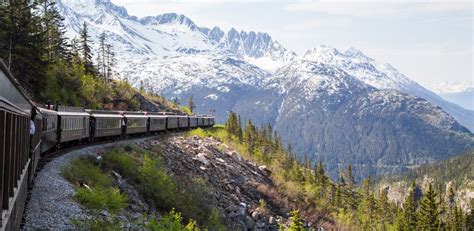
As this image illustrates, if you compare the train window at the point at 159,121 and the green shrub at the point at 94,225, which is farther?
the train window at the point at 159,121

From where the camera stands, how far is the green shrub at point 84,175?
66.9 feet

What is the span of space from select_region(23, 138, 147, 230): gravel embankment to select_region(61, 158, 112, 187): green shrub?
0.41m

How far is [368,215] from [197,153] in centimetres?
8109

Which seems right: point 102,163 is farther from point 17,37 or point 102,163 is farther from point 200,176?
point 17,37

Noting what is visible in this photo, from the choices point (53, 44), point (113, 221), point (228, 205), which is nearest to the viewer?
point (113, 221)

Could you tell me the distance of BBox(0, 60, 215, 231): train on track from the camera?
23.5ft

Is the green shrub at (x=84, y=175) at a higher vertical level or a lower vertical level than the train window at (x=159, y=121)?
lower

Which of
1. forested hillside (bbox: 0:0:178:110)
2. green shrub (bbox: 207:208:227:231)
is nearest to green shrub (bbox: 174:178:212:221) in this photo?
green shrub (bbox: 207:208:227:231)

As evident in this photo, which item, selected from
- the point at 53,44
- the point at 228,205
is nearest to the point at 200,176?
the point at 228,205

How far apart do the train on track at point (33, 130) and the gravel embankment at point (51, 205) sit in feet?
2.05

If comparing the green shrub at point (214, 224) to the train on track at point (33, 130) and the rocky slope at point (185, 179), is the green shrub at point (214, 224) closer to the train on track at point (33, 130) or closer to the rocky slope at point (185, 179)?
the rocky slope at point (185, 179)

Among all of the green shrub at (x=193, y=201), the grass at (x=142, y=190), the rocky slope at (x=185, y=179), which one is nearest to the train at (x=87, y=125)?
the rocky slope at (x=185, y=179)

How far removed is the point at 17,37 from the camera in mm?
46469

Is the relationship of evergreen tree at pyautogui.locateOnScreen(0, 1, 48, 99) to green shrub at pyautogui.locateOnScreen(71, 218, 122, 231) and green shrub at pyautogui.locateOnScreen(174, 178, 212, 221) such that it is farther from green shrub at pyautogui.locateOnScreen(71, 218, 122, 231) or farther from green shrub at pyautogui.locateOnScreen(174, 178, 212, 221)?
green shrub at pyautogui.locateOnScreen(71, 218, 122, 231)
